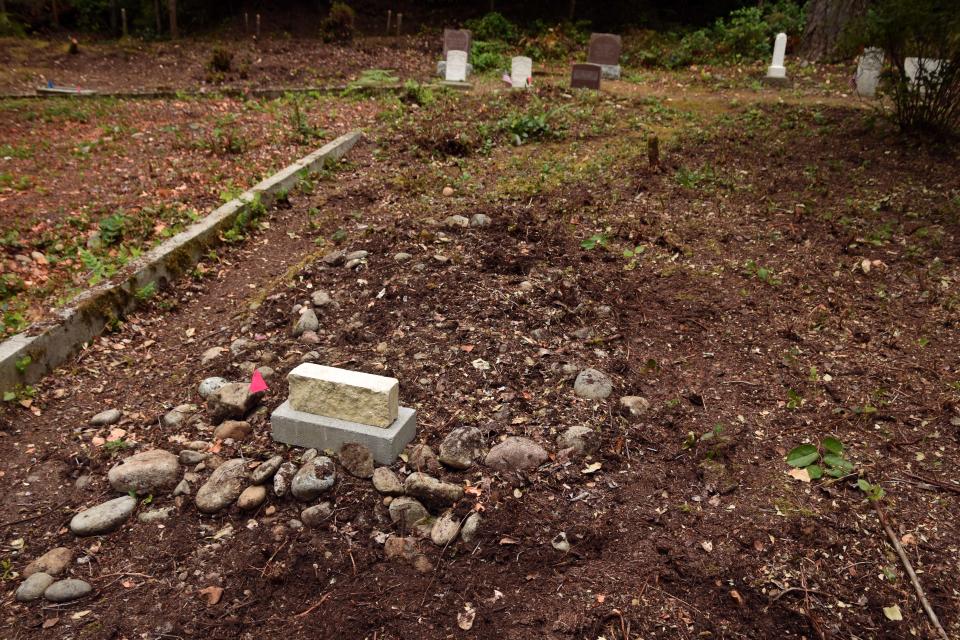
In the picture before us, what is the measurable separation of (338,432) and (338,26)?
17.8m

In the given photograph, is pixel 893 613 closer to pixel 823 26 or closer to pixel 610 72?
pixel 610 72

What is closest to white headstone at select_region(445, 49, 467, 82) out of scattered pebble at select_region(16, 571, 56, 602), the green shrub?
scattered pebble at select_region(16, 571, 56, 602)

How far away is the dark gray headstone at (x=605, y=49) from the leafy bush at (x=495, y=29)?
4507 mm

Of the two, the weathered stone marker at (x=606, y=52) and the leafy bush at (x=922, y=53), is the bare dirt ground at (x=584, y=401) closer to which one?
the leafy bush at (x=922, y=53)

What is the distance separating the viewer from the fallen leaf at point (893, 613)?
96.9 inches

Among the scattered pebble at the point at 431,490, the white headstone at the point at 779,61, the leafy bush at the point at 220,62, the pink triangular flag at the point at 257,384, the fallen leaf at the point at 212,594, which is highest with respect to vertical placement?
the white headstone at the point at 779,61

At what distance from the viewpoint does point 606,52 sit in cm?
→ 1374

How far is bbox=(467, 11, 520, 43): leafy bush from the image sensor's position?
18000 mm

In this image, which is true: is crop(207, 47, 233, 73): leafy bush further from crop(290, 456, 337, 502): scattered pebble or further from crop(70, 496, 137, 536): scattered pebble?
crop(290, 456, 337, 502): scattered pebble

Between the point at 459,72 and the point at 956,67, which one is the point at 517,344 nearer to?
the point at 956,67

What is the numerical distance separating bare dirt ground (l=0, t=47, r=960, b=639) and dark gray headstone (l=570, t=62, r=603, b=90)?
17.5ft

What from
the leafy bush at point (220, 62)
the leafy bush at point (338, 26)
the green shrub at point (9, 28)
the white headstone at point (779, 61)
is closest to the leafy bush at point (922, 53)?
the white headstone at point (779, 61)

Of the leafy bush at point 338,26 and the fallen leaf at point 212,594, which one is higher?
the leafy bush at point 338,26

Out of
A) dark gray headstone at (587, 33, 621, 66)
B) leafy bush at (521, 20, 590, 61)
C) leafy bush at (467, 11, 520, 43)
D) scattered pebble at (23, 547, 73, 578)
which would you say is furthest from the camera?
leafy bush at (467, 11, 520, 43)
